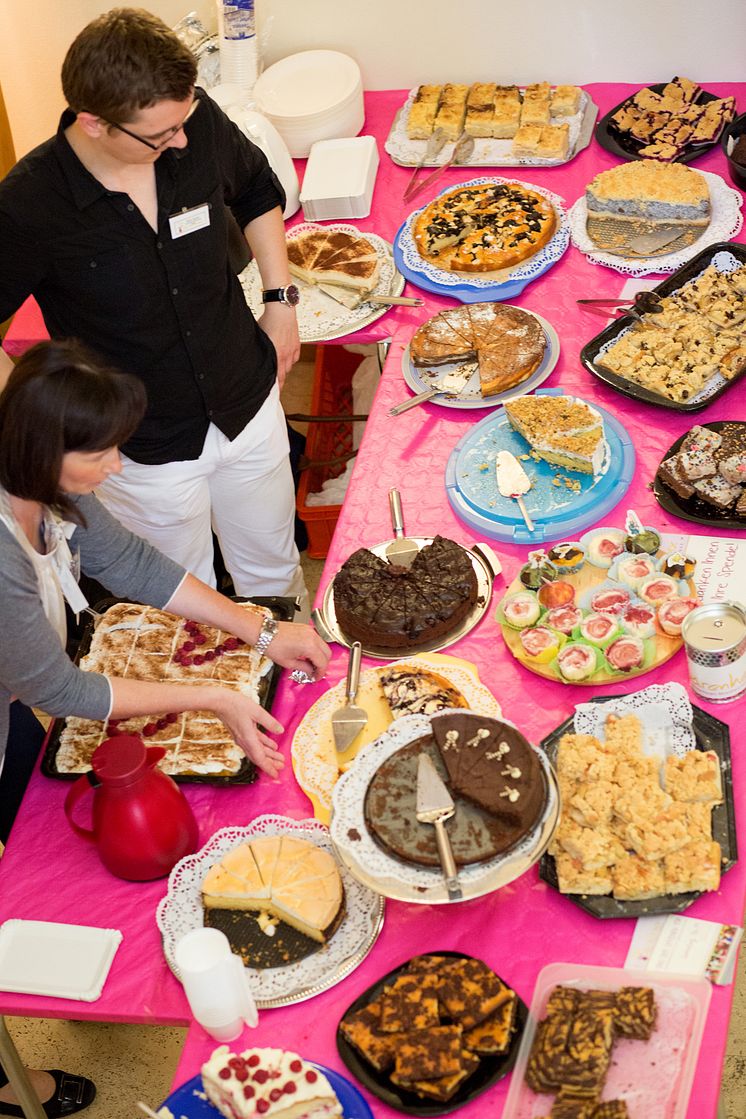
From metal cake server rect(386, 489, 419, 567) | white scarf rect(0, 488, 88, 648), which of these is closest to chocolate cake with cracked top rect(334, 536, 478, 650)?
metal cake server rect(386, 489, 419, 567)

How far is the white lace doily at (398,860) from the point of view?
2.05 metres

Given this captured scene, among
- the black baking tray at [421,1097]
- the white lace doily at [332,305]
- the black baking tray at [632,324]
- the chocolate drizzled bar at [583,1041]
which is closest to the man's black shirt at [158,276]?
the white lace doily at [332,305]

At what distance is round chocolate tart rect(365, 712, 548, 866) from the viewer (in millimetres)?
2086

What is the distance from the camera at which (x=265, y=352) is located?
3518 millimetres

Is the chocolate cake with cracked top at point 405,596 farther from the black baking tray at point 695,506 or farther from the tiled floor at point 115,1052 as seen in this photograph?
the tiled floor at point 115,1052

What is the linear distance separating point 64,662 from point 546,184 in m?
2.84

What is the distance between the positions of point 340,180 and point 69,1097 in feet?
10.6

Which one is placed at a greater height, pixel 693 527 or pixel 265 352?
pixel 265 352

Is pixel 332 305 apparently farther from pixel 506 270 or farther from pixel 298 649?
pixel 298 649

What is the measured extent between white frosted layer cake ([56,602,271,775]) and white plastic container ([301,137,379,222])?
6.56 feet

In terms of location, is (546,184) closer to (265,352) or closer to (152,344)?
(265,352)

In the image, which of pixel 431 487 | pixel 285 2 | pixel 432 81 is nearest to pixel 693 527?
pixel 431 487

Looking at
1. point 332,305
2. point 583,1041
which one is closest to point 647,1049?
point 583,1041

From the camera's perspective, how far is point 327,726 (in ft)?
8.58
